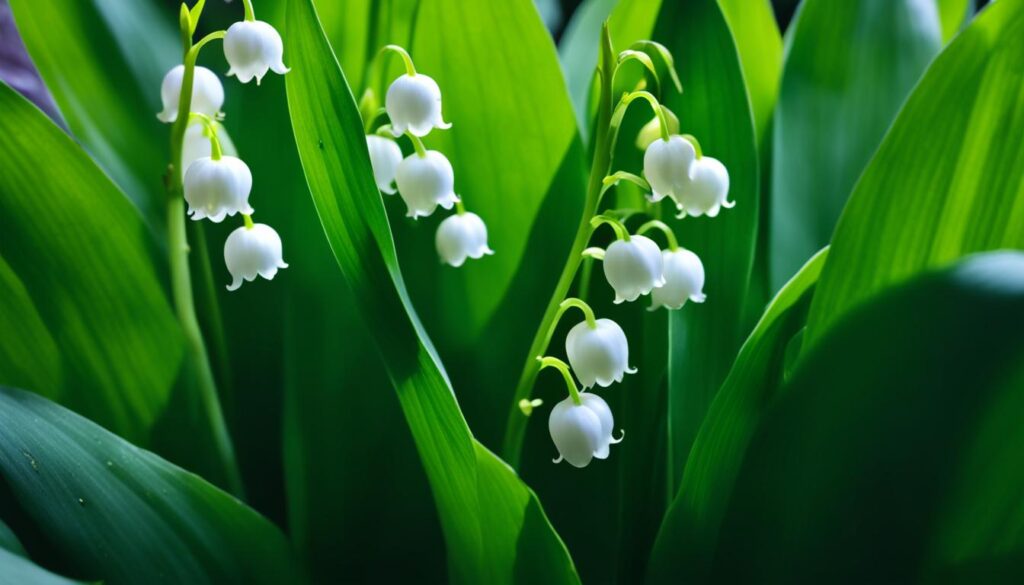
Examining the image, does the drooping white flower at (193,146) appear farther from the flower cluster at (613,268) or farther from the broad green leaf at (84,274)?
the flower cluster at (613,268)

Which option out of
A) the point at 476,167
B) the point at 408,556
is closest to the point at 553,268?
the point at 476,167

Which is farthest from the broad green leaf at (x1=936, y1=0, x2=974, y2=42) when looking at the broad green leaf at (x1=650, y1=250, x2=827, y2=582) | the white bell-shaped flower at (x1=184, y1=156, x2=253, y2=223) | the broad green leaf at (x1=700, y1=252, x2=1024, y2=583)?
the white bell-shaped flower at (x1=184, y1=156, x2=253, y2=223)

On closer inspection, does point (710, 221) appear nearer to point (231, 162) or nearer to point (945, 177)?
point (945, 177)

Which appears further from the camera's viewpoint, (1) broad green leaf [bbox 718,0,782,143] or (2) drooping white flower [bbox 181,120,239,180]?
(1) broad green leaf [bbox 718,0,782,143]

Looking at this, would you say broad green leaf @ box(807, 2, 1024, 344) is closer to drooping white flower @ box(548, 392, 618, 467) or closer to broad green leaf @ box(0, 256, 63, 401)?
drooping white flower @ box(548, 392, 618, 467)

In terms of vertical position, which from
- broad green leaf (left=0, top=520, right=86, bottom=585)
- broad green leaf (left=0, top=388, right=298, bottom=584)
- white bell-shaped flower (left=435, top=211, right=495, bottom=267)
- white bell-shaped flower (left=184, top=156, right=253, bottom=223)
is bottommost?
broad green leaf (left=0, top=520, right=86, bottom=585)

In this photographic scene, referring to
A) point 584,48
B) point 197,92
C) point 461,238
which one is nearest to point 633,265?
point 461,238

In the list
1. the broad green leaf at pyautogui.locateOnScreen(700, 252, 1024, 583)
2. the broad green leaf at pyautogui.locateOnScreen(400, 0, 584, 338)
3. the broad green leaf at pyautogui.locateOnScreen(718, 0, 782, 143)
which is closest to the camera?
the broad green leaf at pyautogui.locateOnScreen(700, 252, 1024, 583)
